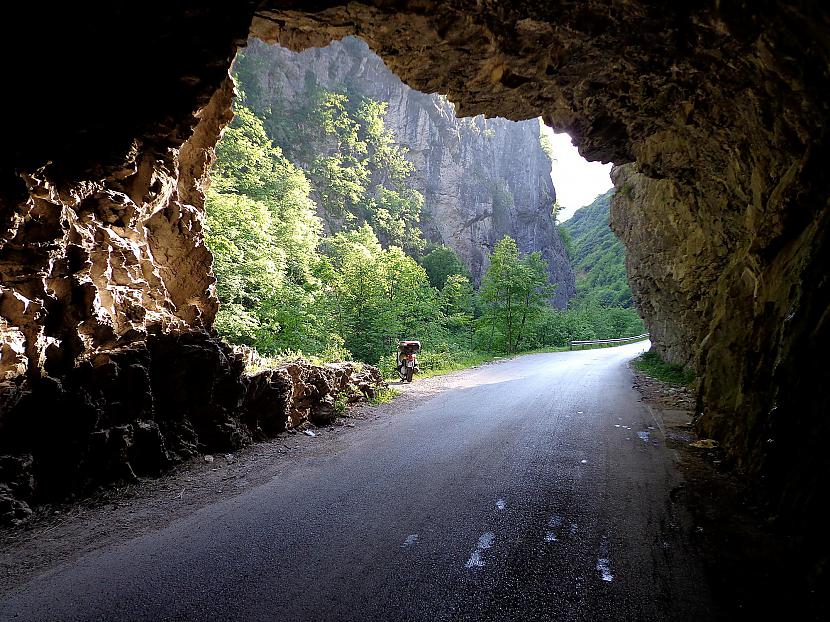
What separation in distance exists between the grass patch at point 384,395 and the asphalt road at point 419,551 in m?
3.50

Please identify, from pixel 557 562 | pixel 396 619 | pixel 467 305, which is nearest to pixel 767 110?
pixel 557 562

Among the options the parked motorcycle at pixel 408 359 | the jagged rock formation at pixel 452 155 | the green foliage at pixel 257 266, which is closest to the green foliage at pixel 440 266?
the jagged rock formation at pixel 452 155

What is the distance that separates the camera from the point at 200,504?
4.22 meters

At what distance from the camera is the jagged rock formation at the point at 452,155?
117ft

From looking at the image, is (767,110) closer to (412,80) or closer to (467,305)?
(412,80)

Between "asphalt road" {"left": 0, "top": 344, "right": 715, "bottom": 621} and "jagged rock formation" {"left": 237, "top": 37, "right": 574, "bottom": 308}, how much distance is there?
29.8 meters

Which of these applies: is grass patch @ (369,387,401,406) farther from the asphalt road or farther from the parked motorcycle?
the asphalt road

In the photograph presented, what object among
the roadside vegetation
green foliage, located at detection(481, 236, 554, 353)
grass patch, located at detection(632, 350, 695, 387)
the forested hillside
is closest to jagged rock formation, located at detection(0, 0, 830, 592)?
the roadside vegetation

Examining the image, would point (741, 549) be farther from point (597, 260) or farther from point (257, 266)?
point (597, 260)

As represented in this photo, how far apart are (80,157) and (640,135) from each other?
8379 mm

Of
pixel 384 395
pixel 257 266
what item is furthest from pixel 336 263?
pixel 384 395

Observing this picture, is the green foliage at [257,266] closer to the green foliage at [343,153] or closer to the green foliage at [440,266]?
the green foliage at [343,153]

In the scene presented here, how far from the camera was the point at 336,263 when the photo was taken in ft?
76.4

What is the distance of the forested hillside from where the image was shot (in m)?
61.5
